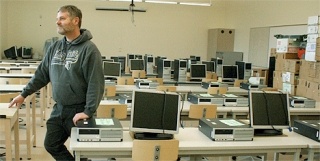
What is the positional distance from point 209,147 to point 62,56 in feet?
4.29

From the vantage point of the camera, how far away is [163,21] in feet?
48.8

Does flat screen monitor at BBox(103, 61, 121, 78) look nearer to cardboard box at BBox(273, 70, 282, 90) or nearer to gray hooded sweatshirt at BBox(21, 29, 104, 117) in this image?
cardboard box at BBox(273, 70, 282, 90)

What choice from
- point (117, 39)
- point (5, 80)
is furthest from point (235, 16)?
point (5, 80)

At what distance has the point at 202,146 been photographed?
2.69 m

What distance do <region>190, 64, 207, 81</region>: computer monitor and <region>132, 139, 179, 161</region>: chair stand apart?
5.60m

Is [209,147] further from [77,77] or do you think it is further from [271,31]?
[271,31]

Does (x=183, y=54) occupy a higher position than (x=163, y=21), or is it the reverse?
(x=163, y=21)

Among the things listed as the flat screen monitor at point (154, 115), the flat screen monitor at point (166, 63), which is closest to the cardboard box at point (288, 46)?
the flat screen monitor at point (166, 63)

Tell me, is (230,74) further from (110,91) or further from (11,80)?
(11,80)

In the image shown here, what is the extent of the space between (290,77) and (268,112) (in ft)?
16.4

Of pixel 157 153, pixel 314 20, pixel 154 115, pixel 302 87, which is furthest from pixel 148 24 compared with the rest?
pixel 157 153

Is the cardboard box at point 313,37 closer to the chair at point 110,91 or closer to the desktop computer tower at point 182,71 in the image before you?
the desktop computer tower at point 182,71

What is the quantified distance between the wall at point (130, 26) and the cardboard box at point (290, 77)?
747 cm

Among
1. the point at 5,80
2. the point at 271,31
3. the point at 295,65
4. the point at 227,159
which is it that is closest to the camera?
the point at 227,159
